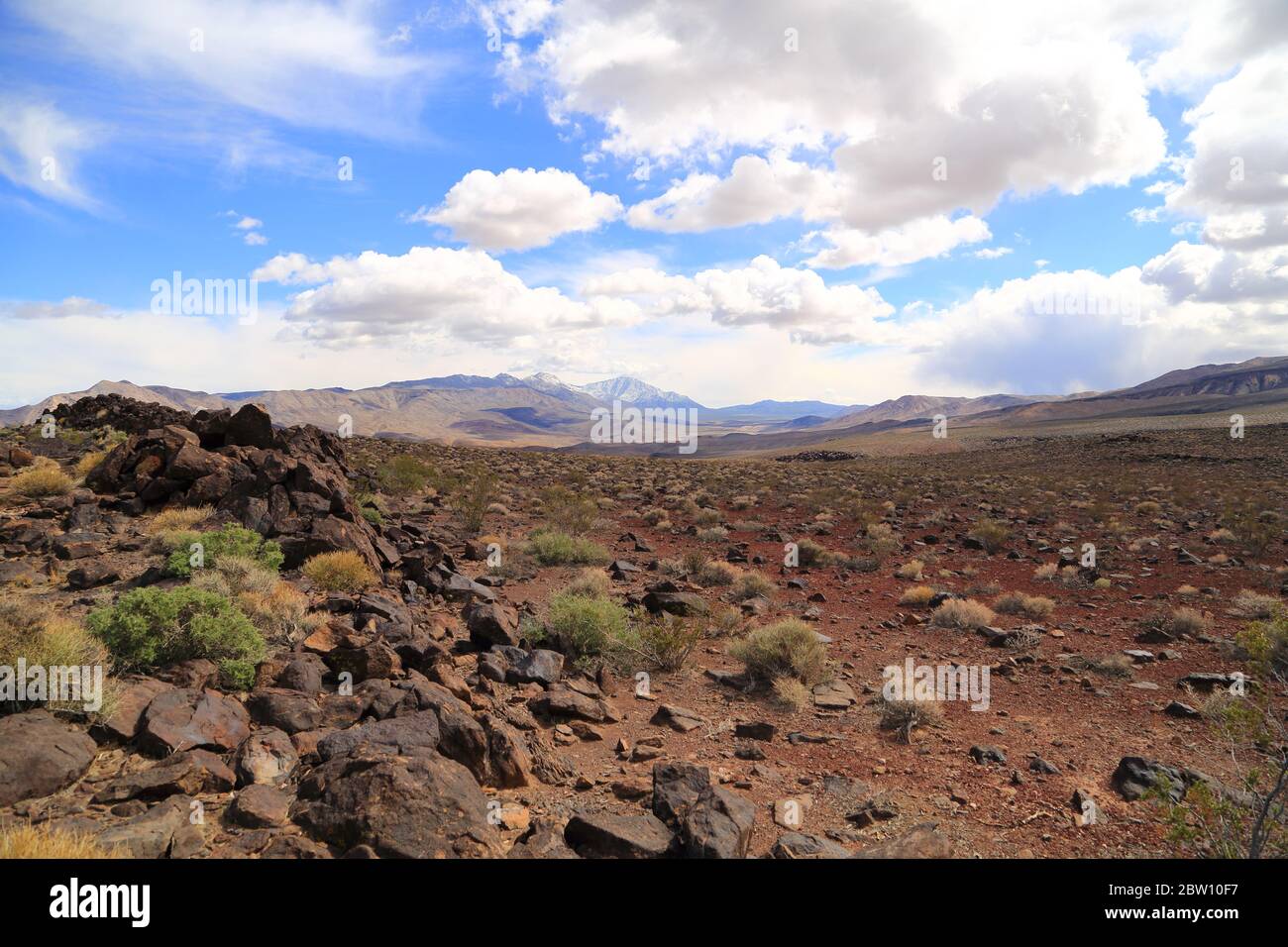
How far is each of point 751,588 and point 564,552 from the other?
4.83 metres

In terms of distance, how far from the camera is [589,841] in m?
4.69

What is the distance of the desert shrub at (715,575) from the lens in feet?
49.6

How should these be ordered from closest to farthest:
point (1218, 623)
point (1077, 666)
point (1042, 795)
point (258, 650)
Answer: point (1042, 795)
point (258, 650)
point (1077, 666)
point (1218, 623)

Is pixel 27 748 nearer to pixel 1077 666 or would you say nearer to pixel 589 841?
pixel 589 841

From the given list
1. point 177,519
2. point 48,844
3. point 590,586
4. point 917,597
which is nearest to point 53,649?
point 48,844

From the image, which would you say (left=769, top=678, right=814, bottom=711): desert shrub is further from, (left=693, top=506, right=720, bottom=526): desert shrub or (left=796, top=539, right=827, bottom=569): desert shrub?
(left=693, top=506, right=720, bottom=526): desert shrub

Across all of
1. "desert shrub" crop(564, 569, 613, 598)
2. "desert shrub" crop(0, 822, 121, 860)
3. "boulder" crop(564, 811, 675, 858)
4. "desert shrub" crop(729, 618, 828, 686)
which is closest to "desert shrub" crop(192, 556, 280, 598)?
"desert shrub" crop(0, 822, 121, 860)

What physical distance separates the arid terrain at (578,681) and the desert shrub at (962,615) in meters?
0.05

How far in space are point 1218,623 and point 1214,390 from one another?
197 m

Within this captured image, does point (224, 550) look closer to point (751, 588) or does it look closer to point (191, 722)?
point (191, 722)

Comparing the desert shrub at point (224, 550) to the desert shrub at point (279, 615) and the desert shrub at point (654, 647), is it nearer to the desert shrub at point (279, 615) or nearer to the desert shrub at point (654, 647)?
the desert shrub at point (279, 615)

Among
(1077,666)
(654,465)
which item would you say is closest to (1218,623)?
(1077,666)

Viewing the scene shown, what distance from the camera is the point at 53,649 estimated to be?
5363 millimetres
